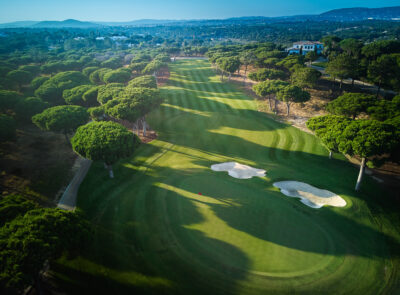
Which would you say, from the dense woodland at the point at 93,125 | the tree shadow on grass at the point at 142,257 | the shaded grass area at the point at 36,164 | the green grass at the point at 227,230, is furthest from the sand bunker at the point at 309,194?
the shaded grass area at the point at 36,164

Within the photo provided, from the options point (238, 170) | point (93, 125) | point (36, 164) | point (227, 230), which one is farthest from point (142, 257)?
point (36, 164)

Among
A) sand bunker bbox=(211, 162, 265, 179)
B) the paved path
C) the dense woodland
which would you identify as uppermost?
the dense woodland

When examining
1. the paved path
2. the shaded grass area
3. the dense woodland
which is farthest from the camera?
the shaded grass area

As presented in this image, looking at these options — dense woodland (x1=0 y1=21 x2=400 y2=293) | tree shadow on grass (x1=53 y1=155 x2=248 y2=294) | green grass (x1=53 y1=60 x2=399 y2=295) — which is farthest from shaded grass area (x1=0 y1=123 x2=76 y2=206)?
tree shadow on grass (x1=53 y1=155 x2=248 y2=294)

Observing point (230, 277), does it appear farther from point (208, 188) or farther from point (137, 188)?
point (137, 188)

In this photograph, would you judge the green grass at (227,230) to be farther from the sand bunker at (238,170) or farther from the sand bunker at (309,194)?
the sand bunker at (238,170)

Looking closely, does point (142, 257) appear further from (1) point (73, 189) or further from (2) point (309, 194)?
(2) point (309, 194)

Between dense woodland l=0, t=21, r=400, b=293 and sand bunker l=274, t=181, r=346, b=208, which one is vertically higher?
dense woodland l=0, t=21, r=400, b=293

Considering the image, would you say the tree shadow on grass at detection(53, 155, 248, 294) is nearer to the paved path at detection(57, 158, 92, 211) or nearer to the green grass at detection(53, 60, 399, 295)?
the green grass at detection(53, 60, 399, 295)
